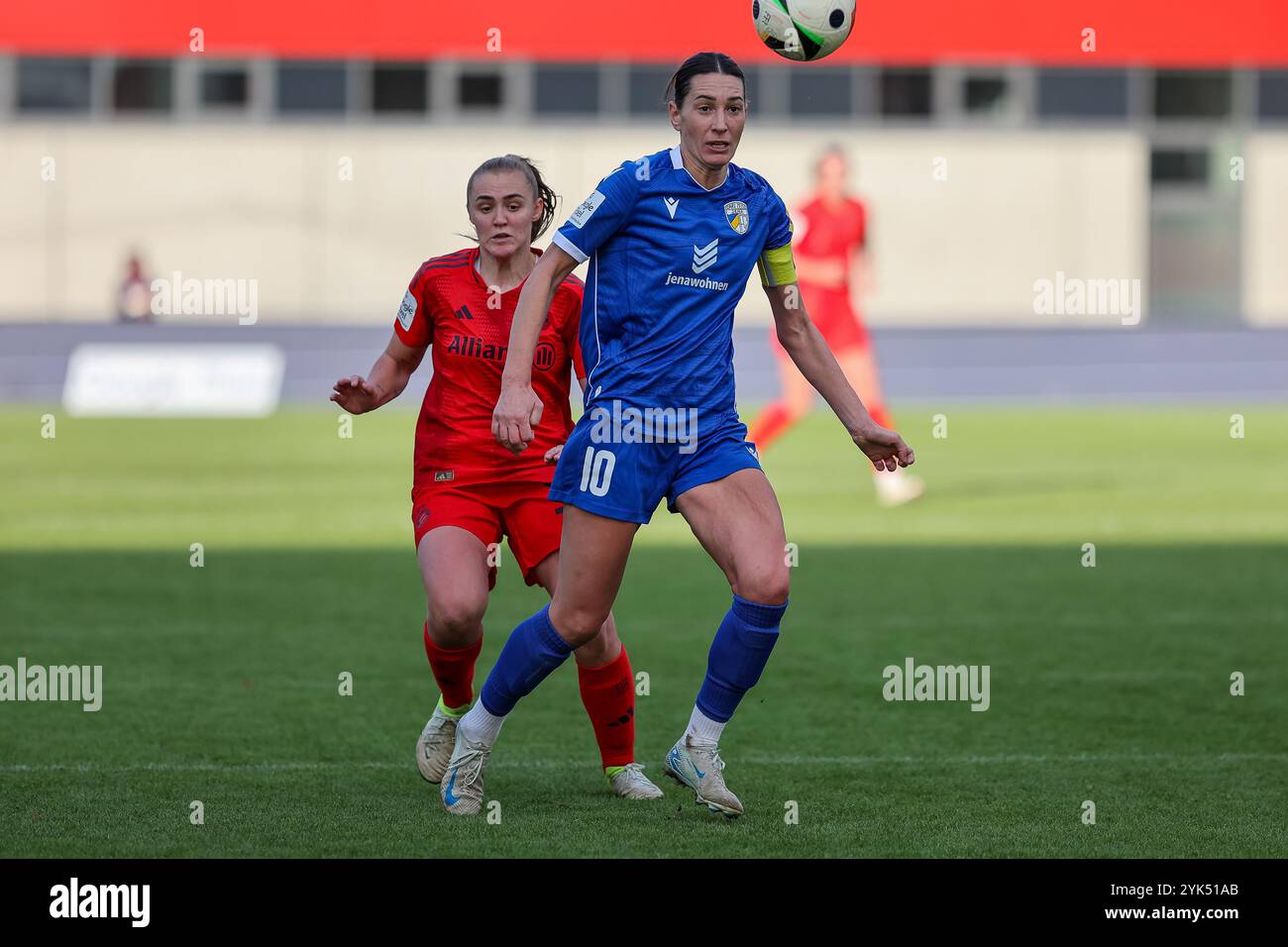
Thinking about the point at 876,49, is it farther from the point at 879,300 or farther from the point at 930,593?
the point at 930,593

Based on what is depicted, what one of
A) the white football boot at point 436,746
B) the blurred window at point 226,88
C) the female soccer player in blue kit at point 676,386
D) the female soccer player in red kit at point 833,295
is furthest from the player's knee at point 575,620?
the blurred window at point 226,88

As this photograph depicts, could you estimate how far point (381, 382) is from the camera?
21.0 feet

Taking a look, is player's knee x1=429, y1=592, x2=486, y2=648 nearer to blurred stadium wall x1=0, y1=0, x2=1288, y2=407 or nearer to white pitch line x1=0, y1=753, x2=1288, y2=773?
white pitch line x1=0, y1=753, x2=1288, y2=773

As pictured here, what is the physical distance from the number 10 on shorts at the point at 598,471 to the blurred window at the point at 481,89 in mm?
30947

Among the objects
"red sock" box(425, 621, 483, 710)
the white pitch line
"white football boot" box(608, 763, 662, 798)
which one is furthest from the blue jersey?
the white pitch line

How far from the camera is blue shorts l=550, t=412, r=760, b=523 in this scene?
5652 mm

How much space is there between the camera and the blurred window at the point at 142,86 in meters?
35.5

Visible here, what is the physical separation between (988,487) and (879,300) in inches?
788

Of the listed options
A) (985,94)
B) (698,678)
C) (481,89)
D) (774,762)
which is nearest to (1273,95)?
(985,94)

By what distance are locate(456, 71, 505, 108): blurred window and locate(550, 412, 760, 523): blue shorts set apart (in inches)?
1214

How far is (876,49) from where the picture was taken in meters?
35.9

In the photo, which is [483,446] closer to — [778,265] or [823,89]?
[778,265]

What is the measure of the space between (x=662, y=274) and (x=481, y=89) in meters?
30.9

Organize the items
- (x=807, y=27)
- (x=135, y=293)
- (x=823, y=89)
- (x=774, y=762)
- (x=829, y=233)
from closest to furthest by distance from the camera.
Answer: (x=807, y=27)
(x=774, y=762)
(x=829, y=233)
(x=135, y=293)
(x=823, y=89)
